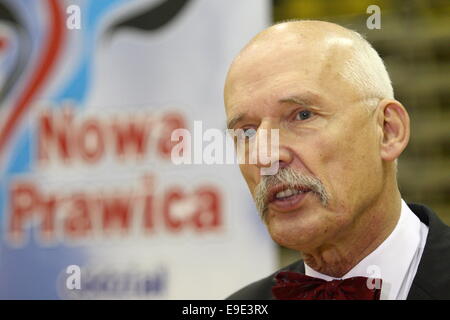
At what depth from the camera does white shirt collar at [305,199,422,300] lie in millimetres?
1548

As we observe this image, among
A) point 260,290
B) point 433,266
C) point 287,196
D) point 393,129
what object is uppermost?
point 393,129

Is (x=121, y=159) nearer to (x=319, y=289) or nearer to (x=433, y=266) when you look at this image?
(x=319, y=289)

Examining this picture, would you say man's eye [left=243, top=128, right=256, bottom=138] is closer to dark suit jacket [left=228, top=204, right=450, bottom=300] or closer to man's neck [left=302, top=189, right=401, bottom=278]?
man's neck [left=302, top=189, right=401, bottom=278]

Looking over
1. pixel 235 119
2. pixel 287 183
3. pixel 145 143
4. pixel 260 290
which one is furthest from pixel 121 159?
pixel 287 183

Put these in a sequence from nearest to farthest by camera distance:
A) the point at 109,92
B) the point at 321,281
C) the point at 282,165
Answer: the point at 282,165
the point at 321,281
the point at 109,92

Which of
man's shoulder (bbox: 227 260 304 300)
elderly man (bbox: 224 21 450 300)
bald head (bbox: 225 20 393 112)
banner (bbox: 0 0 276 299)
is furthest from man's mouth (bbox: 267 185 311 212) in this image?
banner (bbox: 0 0 276 299)

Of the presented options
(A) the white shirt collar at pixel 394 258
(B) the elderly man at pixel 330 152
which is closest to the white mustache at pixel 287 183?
(B) the elderly man at pixel 330 152

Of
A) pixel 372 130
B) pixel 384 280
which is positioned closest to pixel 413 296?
pixel 384 280

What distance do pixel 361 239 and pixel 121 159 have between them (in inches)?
65.6

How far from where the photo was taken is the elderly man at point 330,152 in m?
1.46

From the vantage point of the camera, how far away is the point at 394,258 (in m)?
1.57

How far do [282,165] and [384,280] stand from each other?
0.36m
